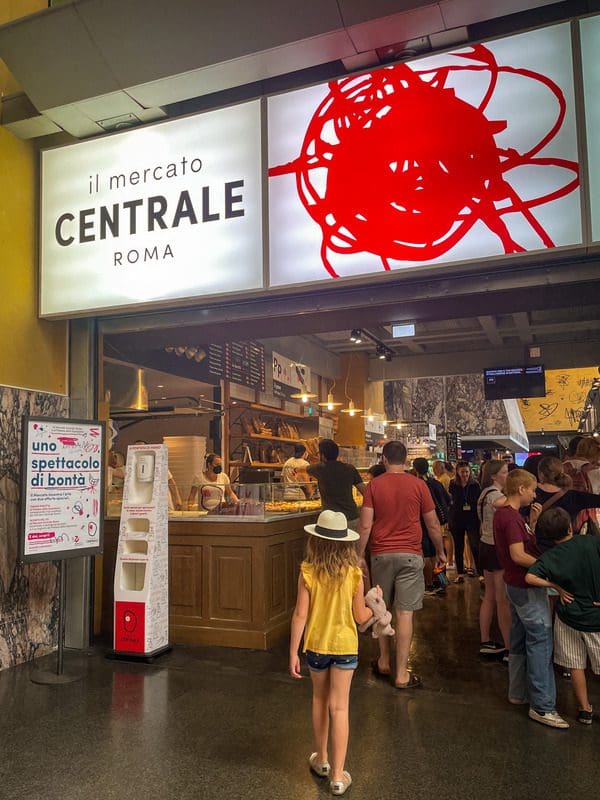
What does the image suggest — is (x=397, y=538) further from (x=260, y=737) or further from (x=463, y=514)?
(x=463, y=514)

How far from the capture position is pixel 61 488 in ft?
16.0

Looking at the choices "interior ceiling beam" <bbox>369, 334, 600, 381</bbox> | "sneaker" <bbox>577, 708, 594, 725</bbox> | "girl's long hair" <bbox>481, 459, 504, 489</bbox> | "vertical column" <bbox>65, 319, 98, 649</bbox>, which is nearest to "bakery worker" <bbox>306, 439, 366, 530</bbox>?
"girl's long hair" <bbox>481, 459, 504, 489</bbox>

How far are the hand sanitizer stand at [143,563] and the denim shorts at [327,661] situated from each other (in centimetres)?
246

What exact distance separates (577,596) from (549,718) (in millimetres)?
730

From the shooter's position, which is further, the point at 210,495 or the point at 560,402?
the point at 560,402

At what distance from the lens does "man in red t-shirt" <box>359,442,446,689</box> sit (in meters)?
4.38

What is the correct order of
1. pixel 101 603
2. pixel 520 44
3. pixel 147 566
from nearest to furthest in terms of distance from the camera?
pixel 520 44 → pixel 147 566 → pixel 101 603

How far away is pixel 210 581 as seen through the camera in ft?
17.8

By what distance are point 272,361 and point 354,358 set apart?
341cm

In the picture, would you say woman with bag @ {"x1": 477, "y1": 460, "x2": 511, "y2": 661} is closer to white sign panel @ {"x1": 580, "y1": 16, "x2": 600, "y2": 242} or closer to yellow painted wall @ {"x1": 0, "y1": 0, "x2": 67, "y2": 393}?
white sign panel @ {"x1": 580, "y1": 16, "x2": 600, "y2": 242}

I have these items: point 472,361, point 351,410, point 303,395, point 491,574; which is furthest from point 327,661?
point 472,361

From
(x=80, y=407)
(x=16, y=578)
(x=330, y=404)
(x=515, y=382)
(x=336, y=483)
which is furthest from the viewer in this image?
(x=330, y=404)

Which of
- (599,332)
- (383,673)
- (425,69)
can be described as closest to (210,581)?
(383,673)

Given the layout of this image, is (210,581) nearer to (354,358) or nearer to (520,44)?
(520,44)
